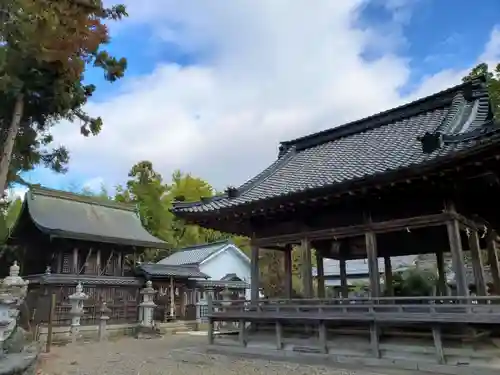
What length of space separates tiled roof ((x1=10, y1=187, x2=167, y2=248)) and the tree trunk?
7877 millimetres

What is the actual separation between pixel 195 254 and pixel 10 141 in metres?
24.0

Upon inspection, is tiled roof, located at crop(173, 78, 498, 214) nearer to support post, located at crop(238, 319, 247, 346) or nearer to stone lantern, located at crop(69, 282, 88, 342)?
support post, located at crop(238, 319, 247, 346)

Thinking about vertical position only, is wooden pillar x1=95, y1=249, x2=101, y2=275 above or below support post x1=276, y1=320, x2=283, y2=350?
above

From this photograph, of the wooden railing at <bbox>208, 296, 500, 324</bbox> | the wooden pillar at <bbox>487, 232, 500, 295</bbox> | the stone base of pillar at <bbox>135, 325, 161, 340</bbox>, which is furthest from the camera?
the stone base of pillar at <bbox>135, 325, 161, 340</bbox>

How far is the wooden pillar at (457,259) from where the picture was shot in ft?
24.8

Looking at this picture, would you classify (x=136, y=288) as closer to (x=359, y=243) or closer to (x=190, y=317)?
(x=190, y=317)

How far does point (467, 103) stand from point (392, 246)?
4784 millimetres

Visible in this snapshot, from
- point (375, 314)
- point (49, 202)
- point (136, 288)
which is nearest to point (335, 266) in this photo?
point (136, 288)

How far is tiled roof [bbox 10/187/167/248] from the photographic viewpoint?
20234mm

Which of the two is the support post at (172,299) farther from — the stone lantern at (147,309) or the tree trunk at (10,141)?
the tree trunk at (10,141)

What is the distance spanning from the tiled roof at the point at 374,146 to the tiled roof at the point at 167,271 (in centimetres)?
1217

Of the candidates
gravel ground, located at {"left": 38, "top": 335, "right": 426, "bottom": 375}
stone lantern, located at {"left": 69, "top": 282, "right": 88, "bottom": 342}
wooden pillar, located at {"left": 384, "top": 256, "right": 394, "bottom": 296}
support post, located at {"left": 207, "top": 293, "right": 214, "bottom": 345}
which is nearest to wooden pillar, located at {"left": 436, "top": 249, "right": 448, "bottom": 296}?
wooden pillar, located at {"left": 384, "top": 256, "right": 394, "bottom": 296}

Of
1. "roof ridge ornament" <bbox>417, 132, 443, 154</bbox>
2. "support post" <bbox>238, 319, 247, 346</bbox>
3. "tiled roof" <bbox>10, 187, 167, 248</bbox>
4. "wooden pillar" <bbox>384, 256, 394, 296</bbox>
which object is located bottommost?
"support post" <bbox>238, 319, 247, 346</bbox>

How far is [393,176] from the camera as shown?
25.2ft
